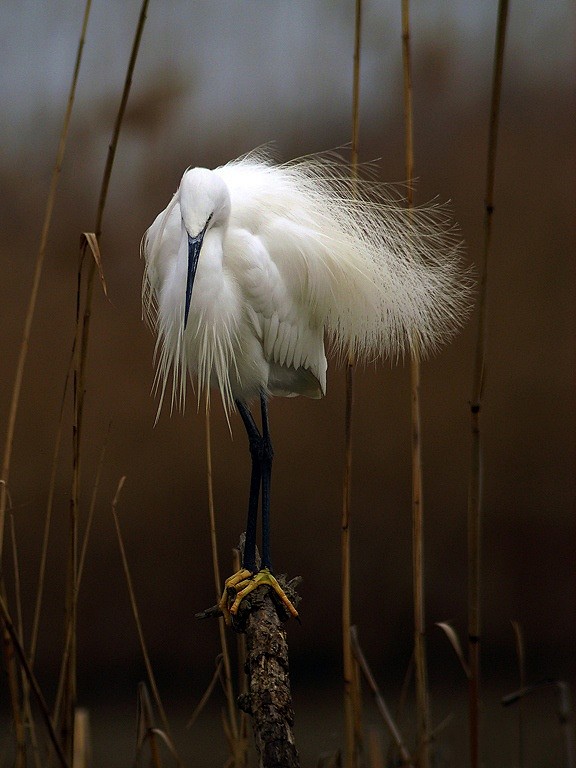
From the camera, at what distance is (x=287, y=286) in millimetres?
1064

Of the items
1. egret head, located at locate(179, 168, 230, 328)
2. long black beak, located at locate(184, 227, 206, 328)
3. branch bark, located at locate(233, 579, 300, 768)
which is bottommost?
branch bark, located at locate(233, 579, 300, 768)

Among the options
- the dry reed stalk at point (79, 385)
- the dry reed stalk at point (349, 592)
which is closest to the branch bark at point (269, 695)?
the dry reed stalk at point (349, 592)

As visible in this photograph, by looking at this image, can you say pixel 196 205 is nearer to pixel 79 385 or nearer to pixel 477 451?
pixel 79 385

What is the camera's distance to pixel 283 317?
1.07m

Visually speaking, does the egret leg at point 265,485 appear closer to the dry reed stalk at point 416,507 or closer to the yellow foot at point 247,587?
the yellow foot at point 247,587

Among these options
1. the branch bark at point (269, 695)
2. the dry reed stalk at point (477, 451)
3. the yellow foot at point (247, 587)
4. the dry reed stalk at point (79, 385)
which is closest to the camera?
the dry reed stalk at point (477, 451)

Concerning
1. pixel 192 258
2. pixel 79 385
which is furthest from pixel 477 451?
pixel 192 258

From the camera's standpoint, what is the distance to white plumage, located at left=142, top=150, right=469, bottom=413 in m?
1.01

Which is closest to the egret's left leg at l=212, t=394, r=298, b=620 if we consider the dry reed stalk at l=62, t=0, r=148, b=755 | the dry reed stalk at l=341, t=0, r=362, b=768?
the dry reed stalk at l=341, t=0, r=362, b=768

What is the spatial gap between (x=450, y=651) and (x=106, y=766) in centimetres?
75

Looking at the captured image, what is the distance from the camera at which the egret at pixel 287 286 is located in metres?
1.01

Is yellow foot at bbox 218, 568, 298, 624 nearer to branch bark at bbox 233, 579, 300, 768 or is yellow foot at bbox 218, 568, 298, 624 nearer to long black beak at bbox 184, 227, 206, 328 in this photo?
branch bark at bbox 233, 579, 300, 768

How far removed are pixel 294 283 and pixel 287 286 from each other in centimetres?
1

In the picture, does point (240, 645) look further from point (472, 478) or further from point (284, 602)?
point (472, 478)
